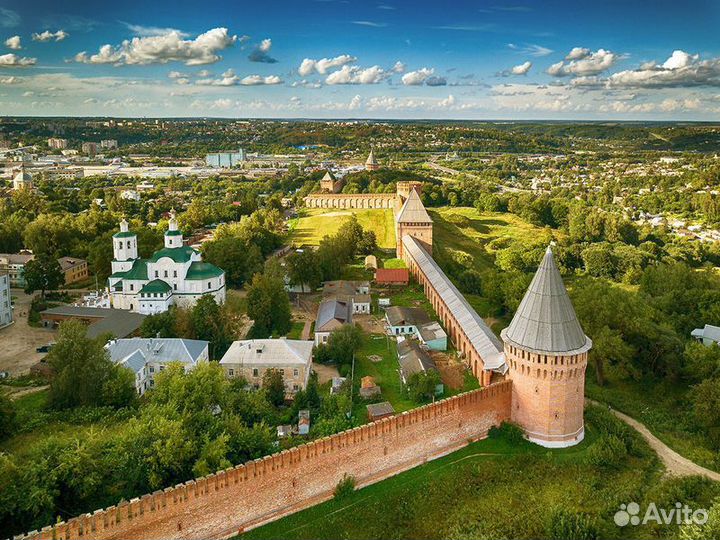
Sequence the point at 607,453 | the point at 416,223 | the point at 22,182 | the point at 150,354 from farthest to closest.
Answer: the point at 22,182 → the point at 416,223 → the point at 150,354 → the point at 607,453

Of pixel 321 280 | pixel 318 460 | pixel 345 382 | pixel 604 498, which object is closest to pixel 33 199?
pixel 321 280

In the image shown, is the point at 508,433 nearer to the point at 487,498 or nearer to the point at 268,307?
the point at 487,498

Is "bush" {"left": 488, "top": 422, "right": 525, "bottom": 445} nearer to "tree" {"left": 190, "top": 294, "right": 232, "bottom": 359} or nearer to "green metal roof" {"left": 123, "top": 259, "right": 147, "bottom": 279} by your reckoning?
"tree" {"left": 190, "top": 294, "right": 232, "bottom": 359}

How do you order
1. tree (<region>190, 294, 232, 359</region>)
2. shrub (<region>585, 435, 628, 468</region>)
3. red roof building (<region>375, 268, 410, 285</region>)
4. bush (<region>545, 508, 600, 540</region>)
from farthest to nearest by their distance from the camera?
red roof building (<region>375, 268, 410, 285</region>)
tree (<region>190, 294, 232, 359</region>)
shrub (<region>585, 435, 628, 468</region>)
bush (<region>545, 508, 600, 540</region>)

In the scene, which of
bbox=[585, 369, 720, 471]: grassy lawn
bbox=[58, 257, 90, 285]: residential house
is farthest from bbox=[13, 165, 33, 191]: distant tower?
bbox=[585, 369, 720, 471]: grassy lawn

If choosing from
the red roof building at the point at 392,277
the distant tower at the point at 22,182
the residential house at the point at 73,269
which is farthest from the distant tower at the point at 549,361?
the distant tower at the point at 22,182

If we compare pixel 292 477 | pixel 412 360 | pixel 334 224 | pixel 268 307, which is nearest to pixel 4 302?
pixel 268 307

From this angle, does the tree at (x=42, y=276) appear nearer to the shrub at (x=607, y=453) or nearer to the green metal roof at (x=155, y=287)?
the green metal roof at (x=155, y=287)
